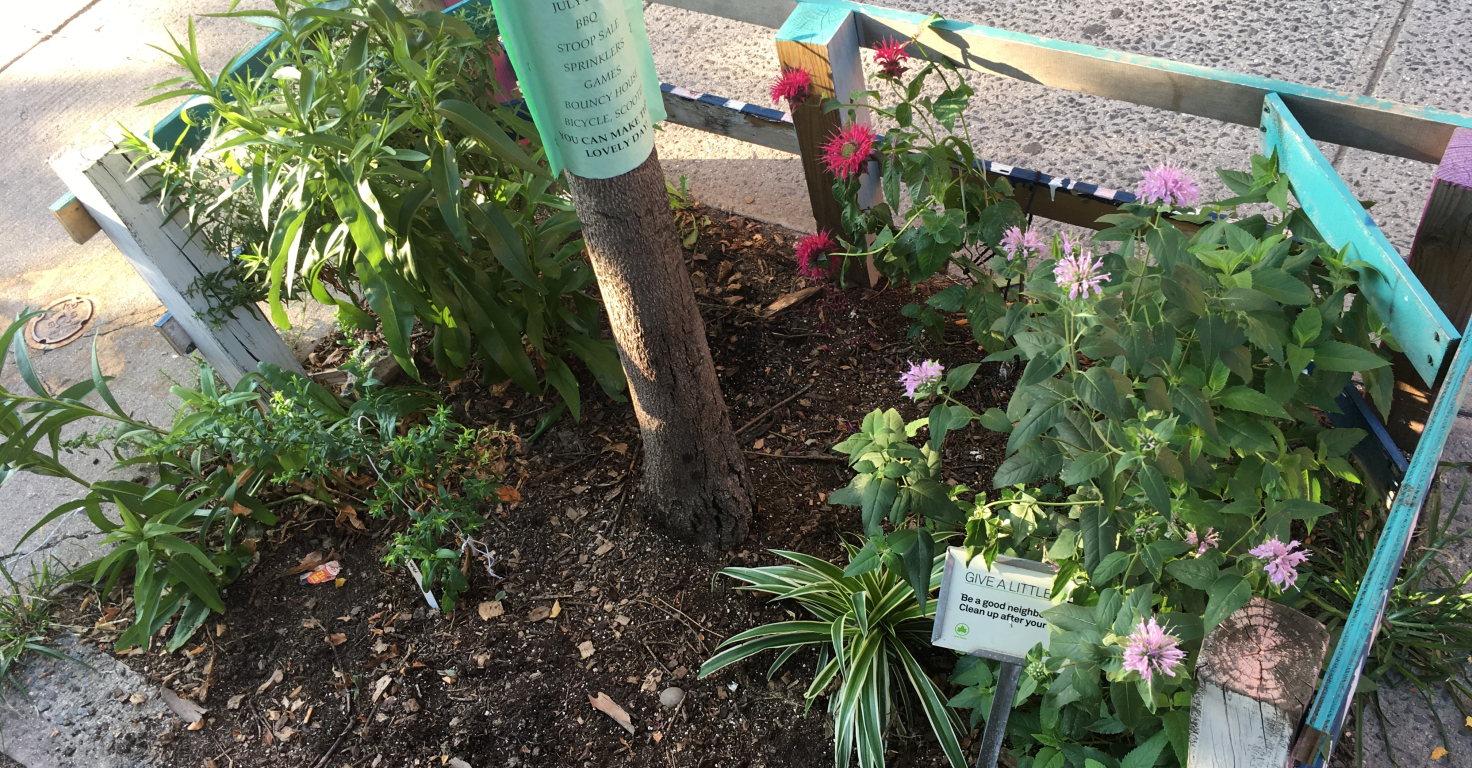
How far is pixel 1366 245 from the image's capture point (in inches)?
73.7

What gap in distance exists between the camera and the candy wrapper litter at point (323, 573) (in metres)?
2.63

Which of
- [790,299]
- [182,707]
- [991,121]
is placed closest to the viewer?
[182,707]

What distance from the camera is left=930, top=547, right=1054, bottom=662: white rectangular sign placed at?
1.79 m

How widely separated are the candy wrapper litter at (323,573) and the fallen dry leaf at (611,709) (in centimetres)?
86

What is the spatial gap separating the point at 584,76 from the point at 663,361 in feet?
2.50

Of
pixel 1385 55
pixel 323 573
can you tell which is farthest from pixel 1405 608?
pixel 323 573

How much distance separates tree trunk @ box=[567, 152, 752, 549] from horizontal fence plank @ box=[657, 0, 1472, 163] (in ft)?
2.95

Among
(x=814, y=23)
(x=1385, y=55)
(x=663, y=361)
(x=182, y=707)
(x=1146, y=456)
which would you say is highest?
(x=814, y=23)

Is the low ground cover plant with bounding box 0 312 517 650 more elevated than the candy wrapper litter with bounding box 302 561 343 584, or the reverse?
the low ground cover plant with bounding box 0 312 517 650

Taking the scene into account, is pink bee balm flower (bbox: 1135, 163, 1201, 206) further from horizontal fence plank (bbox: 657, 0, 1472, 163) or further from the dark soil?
A: the dark soil

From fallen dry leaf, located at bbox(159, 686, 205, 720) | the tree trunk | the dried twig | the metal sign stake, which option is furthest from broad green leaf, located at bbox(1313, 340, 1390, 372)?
fallen dry leaf, located at bbox(159, 686, 205, 720)

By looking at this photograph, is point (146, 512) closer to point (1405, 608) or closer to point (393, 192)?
point (393, 192)

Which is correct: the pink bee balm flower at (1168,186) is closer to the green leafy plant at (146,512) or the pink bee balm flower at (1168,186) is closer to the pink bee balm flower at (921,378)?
the pink bee balm flower at (921,378)

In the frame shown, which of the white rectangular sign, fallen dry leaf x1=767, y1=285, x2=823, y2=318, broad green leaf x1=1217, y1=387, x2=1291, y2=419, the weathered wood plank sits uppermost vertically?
the weathered wood plank
